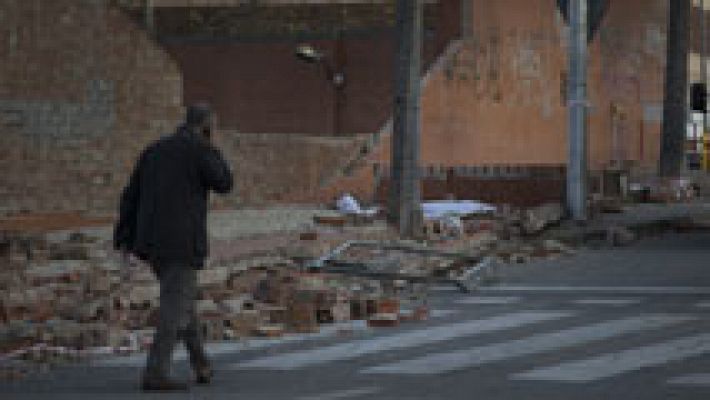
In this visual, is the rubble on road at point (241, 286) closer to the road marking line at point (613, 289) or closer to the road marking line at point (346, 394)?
the road marking line at point (613, 289)

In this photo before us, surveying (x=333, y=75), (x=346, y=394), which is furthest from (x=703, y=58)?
(x=346, y=394)

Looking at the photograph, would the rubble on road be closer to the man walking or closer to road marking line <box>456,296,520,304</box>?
road marking line <box>456,296,520,304</box>

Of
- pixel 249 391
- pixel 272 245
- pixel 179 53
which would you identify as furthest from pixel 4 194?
pixel 249 391

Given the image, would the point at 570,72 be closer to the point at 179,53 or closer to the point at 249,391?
the point at 179,53

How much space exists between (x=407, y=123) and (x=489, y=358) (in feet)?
44.1

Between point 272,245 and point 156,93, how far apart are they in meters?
12.8

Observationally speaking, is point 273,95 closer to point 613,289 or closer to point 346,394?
point 613,289

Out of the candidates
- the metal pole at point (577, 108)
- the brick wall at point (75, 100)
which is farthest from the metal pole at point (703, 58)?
the metal pole at point (577, 108)

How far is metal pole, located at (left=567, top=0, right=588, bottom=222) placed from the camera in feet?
93.7

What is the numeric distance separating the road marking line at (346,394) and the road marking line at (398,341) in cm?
138

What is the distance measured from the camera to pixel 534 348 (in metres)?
13.6

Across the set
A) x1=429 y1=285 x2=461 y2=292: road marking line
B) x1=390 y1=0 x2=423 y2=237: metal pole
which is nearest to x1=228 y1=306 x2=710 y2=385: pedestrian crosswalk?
x1=429 y1=285 x2=461 y2=292: road marking line

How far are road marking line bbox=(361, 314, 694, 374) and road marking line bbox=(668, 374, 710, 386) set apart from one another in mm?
1636

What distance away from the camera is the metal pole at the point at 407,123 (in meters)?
26.0
